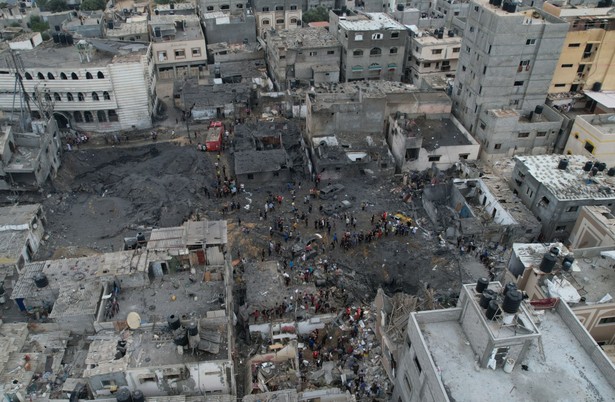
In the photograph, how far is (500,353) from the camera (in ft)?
61.8

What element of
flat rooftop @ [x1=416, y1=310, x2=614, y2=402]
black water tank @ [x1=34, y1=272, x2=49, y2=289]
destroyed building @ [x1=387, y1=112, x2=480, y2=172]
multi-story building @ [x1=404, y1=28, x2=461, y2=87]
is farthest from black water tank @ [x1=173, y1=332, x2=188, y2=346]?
multi-story building @ [x1=404, y1=28, x2=461, y2=87]

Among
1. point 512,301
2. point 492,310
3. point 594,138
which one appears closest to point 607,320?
point 512,301

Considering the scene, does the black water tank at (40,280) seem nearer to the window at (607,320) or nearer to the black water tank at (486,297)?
the black water tank at (486,297)

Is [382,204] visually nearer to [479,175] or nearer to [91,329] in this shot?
[479,175]

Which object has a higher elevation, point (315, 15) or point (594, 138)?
point (315, 15)

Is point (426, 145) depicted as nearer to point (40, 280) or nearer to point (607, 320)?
point (607, 320)

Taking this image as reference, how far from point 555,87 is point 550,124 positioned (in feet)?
24.7

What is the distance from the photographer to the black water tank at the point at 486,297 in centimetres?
1880

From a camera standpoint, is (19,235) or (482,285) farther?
(19,235)

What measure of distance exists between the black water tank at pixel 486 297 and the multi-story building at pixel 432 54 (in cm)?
4424

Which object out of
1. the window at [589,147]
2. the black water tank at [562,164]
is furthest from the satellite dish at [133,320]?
the window at [589,147]

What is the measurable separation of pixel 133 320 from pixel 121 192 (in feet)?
70.0

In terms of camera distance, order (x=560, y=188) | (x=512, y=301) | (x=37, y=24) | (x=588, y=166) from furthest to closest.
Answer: (x=37, y=24) → (x=588, y=166) → (x=560, y=188) → (x=512, y=301)

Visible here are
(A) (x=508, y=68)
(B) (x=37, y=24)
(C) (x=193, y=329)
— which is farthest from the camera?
(B) (x=37, y=24)
